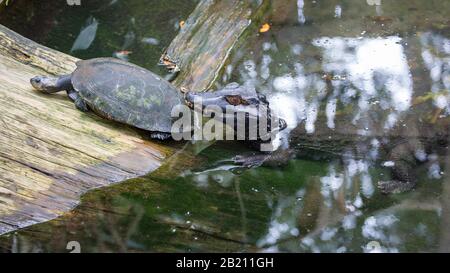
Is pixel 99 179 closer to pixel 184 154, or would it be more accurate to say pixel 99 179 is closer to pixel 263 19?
pixel 184 154

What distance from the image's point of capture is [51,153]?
165 inches

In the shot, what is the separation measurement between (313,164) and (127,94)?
5.75 ft

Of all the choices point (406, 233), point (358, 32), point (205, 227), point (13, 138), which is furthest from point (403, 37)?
point (13, 138)

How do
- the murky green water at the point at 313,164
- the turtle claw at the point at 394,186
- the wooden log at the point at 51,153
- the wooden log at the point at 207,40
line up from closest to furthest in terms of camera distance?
the murky green water at the point at 313,164 < the wooden log at the point at 51,153 < the turtle claw at the point at 394,186 < the wooden log at the point at 207,40

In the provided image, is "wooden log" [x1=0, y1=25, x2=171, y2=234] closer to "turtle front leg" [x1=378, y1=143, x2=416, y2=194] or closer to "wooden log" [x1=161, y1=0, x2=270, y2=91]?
"wooden log" [x1=161, y1=0, x2=270, y2=91]

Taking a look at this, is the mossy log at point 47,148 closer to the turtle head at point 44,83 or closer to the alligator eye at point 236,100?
the turtle head at point 44,83

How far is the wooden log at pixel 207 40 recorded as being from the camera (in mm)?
5641

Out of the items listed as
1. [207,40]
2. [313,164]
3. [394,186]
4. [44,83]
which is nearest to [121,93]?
[44,83]

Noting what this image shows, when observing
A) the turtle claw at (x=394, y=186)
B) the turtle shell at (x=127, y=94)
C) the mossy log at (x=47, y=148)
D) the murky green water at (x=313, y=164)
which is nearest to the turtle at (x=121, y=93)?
the turtle shell at (x=127, y=94)

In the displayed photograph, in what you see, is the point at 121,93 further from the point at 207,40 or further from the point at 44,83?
the point at 207,40

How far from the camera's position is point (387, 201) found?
406 cm

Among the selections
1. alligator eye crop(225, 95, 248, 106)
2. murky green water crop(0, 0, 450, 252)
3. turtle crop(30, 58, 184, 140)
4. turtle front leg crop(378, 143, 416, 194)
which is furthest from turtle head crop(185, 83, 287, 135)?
turtle front leg crop(378, 143, 416, 194)

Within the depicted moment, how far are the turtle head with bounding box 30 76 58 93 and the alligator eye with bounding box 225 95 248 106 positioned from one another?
1.58 meters
